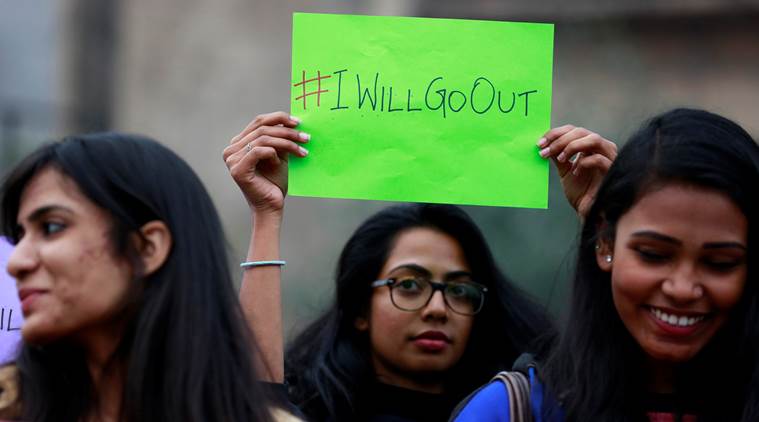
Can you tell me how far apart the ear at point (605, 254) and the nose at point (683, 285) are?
0.20 m

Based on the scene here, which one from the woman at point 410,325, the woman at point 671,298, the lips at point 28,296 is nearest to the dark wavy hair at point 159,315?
the lips at point 28,296

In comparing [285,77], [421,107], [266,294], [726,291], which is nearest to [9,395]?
[266,294]

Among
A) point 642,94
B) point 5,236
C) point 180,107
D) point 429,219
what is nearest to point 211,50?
point 180,107

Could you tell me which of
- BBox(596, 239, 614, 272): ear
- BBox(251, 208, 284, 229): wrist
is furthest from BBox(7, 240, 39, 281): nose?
BBox(596, 239, 614, 272): ear

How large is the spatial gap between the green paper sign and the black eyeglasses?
27.1 inches

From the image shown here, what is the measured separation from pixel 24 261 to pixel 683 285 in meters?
1.46

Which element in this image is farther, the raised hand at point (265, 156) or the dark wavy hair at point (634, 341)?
the raised hand at point (265, 156)

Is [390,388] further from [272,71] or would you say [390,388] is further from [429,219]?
[272,71]

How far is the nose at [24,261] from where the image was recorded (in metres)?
3.65

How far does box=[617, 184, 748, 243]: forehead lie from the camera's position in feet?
13.1

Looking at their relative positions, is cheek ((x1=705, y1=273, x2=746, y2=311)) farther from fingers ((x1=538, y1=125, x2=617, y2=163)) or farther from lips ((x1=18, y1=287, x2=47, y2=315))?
lips ((x1=18, y1=287, x2=47, y2=315))

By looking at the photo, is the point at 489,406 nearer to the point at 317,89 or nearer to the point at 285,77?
the point at 317,89

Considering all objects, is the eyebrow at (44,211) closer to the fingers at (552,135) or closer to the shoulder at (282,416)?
the shoulder at (282,416)

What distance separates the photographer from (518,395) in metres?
4.02
